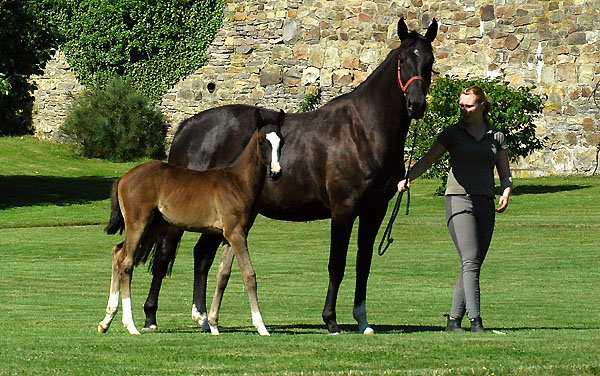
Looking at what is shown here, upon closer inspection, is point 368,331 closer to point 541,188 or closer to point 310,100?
point 541,188

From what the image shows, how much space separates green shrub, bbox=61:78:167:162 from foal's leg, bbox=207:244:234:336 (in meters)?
28.6

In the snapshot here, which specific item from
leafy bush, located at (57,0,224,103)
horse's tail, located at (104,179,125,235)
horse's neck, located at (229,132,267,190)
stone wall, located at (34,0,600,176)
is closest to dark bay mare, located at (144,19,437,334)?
horse's neck, located at (229,132,267,190)

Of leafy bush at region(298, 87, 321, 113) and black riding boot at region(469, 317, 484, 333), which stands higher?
black riding boot at region(469, 317, 484, 333)

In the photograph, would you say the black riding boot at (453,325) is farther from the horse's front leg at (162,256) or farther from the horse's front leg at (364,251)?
the horse's front leg at (162,256)

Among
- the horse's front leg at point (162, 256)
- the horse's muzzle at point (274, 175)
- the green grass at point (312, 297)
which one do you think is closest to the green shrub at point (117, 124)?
the green grass at point (312, 297)

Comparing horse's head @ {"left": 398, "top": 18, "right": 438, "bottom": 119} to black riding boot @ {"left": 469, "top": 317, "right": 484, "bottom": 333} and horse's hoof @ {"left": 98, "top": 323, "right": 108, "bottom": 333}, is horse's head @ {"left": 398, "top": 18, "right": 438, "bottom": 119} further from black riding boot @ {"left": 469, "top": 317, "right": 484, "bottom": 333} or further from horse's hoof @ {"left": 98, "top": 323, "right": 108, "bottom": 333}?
horse's hoof @ {"left": 98, "top": 323, "right": 108, "bottom": 333}

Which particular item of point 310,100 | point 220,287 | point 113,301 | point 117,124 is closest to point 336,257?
point 220,287

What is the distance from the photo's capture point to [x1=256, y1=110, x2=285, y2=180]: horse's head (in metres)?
11.0

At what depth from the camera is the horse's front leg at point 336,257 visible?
40.2 feet

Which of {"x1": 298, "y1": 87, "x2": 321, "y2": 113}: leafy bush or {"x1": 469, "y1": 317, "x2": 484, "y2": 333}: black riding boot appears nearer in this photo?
{"x1": 469, "y1": 317, "x2": 484, "y2": 333}: black riding boot

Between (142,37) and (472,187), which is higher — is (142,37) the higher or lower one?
the lower one

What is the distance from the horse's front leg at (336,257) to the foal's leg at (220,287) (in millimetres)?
1019

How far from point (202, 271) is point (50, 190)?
73.4ft

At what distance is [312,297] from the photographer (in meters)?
16.9
